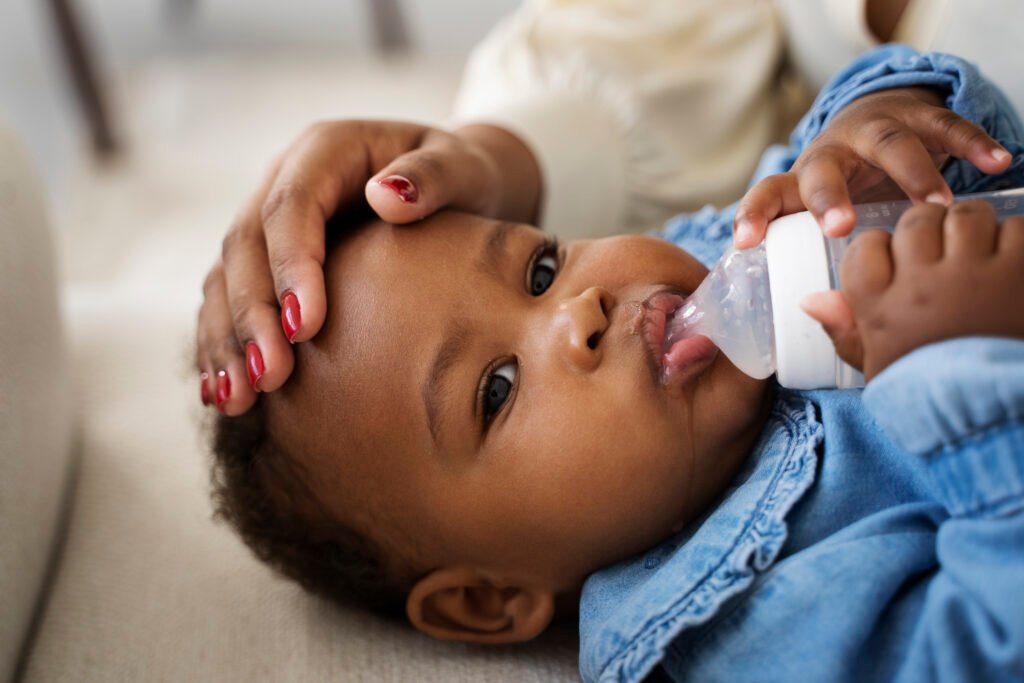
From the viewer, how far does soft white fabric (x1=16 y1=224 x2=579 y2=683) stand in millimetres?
892

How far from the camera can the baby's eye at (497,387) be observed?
2.85 ft

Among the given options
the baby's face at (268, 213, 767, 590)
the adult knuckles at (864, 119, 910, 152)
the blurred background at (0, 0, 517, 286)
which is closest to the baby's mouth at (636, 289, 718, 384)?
the baby's face at (268, 213, 767, 590)

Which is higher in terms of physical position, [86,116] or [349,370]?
[349,370]

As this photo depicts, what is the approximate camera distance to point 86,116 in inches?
81.1

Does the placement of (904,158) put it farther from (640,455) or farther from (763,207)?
(640,455)

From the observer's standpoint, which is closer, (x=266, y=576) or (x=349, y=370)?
(x=349, y=370)

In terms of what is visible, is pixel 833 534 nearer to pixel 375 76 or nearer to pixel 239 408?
pixel 239 408

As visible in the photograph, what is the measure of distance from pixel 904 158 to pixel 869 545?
1.00ft

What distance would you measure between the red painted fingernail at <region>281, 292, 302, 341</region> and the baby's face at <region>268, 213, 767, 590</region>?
31mm

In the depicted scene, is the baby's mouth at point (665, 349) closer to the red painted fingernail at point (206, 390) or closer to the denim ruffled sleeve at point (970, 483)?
the denim ruffled sleeve at point (970, 483)

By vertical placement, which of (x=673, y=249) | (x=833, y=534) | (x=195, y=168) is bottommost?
(x=195, y=168)

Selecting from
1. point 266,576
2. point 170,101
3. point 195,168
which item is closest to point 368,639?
point 266,576

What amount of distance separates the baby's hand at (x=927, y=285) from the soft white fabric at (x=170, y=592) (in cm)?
44

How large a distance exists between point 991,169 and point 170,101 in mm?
1869
